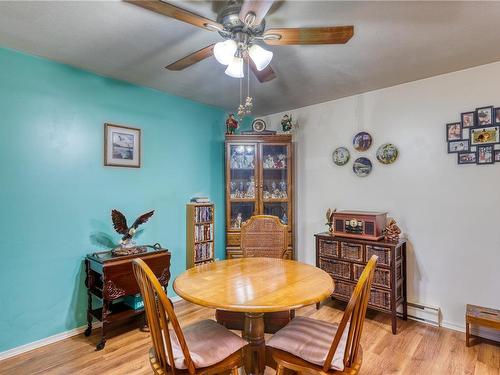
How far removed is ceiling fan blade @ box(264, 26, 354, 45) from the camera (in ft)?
4.94

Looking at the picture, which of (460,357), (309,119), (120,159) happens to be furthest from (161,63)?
(460,357)

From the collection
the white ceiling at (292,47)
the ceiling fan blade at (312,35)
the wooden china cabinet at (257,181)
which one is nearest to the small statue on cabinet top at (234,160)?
the wooden china cabinet at (257,181)

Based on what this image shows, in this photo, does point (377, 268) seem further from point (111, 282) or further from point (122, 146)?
point (122, 146)

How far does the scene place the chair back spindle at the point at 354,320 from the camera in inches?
49.7

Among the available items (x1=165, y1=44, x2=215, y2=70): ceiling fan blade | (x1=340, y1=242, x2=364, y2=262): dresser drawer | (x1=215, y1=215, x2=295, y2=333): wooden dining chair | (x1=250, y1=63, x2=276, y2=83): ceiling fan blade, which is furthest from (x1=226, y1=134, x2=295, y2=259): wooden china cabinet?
(x1=165, y1=44, x2=215, y2=70): ceiling fan blade

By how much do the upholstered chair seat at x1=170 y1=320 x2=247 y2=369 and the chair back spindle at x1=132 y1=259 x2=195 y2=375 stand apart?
0.19ft

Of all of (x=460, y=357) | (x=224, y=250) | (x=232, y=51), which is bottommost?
(x=460, y=357)

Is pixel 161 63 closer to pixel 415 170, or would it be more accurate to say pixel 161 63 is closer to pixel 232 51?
pixel 232 51

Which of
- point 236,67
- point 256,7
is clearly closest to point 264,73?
point 236,67

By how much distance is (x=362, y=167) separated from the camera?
10.7ft

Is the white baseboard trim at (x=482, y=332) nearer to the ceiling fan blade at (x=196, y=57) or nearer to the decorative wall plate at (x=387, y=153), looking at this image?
the decorative wall plate at (x=387, y=153)

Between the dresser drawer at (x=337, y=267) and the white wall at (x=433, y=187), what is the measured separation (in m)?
0.66

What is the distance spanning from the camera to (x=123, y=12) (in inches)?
69.4

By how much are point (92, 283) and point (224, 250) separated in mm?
1744
